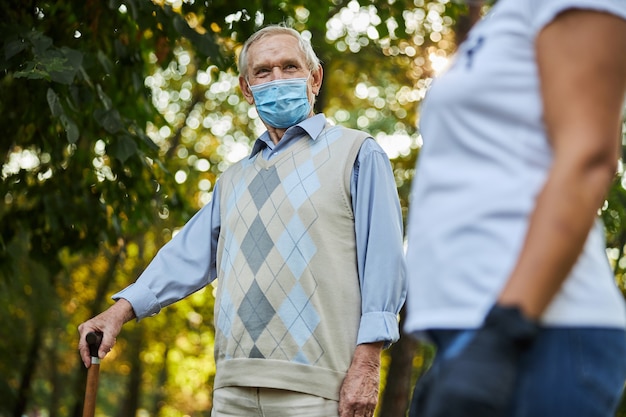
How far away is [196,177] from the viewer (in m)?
Answer: 17.4

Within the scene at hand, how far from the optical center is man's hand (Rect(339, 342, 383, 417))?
3646 mm

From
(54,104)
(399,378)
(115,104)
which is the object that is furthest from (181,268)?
(399,378)

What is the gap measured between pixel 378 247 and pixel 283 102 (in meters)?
0.84

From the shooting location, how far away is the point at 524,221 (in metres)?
1.70

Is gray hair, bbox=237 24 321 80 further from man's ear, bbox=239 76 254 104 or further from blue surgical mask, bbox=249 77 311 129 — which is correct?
blue surgical mask, bbox=249 77 311 129

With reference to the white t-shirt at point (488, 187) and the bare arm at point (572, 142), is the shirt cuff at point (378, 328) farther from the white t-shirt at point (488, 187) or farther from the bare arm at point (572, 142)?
the bare arm at point (572, 142)

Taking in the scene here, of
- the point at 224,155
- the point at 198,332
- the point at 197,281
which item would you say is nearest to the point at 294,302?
the point at 197,281

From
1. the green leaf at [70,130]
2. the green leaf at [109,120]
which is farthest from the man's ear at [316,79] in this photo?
the green leaf at [109,120]

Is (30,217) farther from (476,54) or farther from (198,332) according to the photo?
(198,332)

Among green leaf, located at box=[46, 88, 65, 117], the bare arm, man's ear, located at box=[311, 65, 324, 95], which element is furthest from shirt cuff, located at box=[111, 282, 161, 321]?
the bare arm

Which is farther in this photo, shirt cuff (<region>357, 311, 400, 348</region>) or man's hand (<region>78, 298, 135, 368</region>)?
man's hand (<region>78, 298, 135, 368</region>)

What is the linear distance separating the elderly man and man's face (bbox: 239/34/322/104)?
247mm

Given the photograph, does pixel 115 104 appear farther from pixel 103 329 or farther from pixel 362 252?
pixel 362 252

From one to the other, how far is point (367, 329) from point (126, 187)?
197 inches
